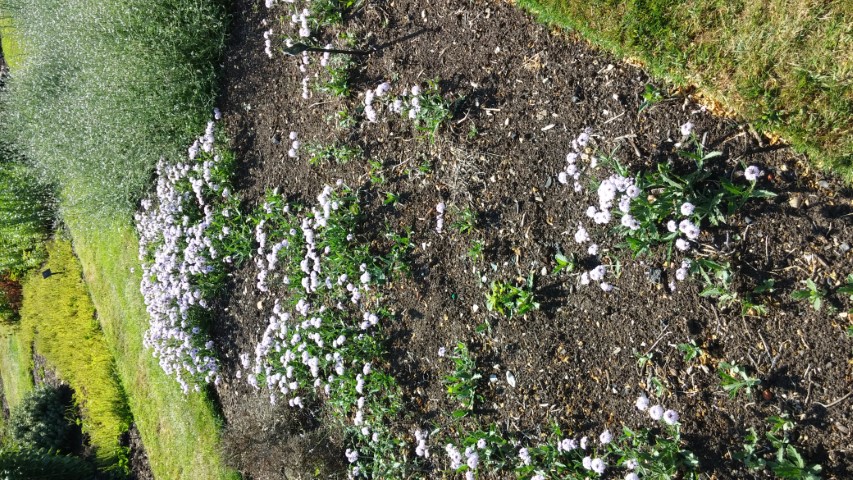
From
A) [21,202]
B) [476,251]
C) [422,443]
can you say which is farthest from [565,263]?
[21,202]

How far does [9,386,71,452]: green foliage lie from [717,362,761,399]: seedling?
393 inches

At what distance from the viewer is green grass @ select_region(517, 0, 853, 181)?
278 centimetres

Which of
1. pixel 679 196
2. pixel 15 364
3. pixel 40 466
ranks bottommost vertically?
pixel 40 466

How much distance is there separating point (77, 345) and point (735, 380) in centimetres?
1026

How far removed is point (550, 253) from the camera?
3.69 m

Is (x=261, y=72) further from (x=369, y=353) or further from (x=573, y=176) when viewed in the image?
(x=573, y=176)

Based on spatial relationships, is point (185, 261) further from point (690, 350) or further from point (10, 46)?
point (10, 46)

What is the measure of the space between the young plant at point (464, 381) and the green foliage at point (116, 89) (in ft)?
13.8

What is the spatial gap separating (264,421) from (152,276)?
272 centimetres

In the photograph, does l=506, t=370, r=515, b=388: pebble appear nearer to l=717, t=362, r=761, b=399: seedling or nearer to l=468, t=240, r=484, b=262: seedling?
l=468, t=240, r=484, b=262: seedling

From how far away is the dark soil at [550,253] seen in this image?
9.38 ft

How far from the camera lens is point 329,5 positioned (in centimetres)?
491

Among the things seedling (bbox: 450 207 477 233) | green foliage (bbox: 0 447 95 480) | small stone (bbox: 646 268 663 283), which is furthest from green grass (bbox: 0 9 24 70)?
small stone (bbox: 646 268 663 283)

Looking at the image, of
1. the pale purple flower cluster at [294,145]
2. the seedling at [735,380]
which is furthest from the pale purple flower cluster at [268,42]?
the seedling at [735,380]
